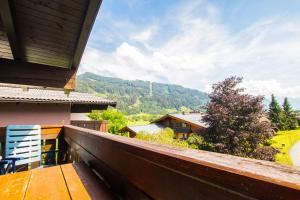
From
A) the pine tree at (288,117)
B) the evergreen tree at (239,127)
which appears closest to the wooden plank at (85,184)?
the evergreen tree at (239,127)

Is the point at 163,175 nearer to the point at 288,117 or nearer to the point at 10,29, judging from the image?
the point at 10,29

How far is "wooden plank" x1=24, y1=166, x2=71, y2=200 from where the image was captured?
1.03 metres

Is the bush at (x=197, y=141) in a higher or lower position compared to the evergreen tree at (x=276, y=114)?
lower

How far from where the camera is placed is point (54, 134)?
304 centimetres

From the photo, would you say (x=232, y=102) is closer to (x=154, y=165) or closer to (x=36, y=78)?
(x=36, y=78)

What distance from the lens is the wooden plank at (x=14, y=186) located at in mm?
1039

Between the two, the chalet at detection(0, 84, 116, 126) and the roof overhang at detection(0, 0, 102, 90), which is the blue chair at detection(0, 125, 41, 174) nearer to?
the roof overhang at detection(0, 0, 102, 90)

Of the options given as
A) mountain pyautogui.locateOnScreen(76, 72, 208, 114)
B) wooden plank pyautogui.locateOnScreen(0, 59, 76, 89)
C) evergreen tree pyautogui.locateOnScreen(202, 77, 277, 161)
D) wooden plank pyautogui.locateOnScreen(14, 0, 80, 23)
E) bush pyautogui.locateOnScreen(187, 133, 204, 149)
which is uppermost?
mountain pyautogui.locateOnScreen(76, 72, 208, 114)

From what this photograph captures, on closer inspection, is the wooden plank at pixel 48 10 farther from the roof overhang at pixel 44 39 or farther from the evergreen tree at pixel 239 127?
the evergreen tree at pixel 239 127

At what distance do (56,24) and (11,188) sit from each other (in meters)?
1.47

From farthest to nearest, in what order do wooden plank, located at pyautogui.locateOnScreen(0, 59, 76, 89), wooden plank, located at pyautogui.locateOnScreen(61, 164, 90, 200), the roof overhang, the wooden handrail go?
wooden plank, located at pyautogui.locateOnScreen(0, 59, 76, 89)
the roof overhang
wooden plank, located at pyautogui.locateOnScreen(61, 164, 90, 200)
the wooden handrail

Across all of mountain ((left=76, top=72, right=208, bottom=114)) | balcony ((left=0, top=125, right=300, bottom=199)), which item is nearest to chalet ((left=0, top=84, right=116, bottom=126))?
balcony ((left=0, top=125, right=300, bottom=199))

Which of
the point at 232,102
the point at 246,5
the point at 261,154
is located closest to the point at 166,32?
the point at 232,102

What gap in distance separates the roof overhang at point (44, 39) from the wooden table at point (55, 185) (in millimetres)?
1310
